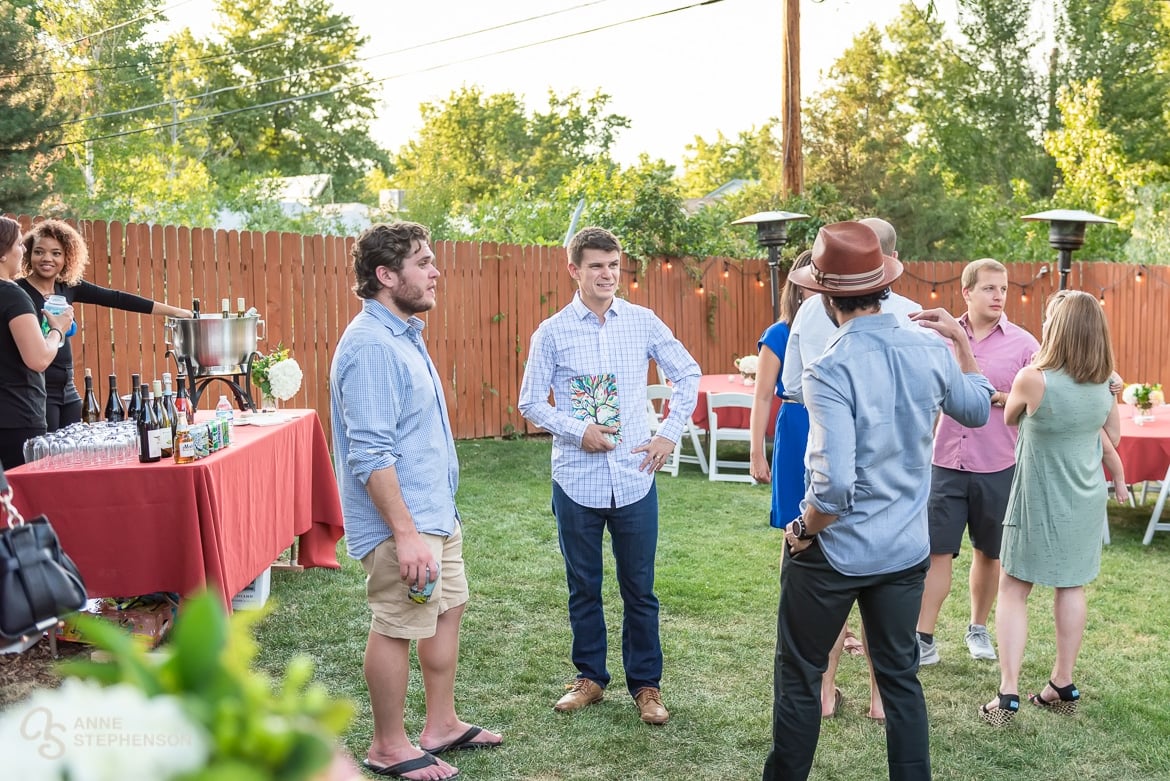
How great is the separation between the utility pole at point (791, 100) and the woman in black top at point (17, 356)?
10.8m

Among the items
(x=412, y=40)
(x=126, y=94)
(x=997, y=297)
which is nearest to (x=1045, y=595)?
(x=997, y=297)

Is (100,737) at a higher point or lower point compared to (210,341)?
lower

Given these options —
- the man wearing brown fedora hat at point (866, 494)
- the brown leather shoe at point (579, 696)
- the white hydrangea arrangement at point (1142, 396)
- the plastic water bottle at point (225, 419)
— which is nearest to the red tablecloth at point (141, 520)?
the plastic water bottle at point (225, 419)

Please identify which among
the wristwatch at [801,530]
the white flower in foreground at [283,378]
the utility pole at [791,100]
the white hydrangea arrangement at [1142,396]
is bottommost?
the white hydrangea arrangement at [1142,396]

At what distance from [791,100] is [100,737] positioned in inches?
541

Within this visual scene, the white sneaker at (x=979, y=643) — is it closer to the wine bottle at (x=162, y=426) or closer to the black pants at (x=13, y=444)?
the wine bottle at (x=162, y=426)

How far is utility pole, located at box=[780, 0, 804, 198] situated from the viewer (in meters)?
13.1

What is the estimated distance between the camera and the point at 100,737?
0.73m

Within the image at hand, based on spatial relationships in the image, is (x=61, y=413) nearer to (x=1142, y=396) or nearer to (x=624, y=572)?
(x=624, y=572)

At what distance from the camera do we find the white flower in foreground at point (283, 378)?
5.83m

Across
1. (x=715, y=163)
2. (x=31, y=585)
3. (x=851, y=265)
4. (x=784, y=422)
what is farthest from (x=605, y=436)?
(x=715, y=163)

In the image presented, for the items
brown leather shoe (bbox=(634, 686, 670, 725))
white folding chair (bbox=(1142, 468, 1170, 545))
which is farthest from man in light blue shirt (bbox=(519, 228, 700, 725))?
white folding chair (bbox=(1142, 468, 1170, 545))

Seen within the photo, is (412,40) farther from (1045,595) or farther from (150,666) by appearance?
(150,666)

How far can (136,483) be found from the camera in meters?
3.99
